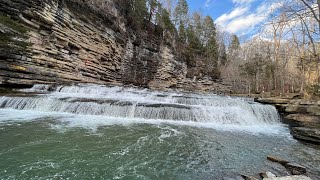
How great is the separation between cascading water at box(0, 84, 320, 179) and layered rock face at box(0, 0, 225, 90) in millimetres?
3413

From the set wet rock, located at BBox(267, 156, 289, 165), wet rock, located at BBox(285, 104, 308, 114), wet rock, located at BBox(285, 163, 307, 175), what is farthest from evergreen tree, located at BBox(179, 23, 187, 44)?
wet rock, located at BBox(285, 163, 307, 175)

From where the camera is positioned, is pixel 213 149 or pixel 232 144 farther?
pixel 232 144

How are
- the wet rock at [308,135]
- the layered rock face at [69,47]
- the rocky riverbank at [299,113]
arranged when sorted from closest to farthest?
the wet rock at [308,135] < the rocky riverbank at [299,113] < the layered rock face at [69,47]

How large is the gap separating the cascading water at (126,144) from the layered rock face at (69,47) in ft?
11.2

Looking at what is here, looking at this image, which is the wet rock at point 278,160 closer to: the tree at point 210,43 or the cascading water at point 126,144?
the cascading water at point 126,144

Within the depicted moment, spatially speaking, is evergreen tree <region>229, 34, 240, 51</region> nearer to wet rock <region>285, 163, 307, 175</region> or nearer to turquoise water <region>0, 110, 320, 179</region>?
turquoise water <region>0, 110, 320, 179</region>

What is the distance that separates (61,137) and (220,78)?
3982 cm

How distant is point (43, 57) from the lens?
14.7 meters

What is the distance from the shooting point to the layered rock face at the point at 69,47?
1303 cm

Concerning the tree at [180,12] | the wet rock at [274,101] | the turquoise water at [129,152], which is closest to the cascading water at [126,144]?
the turquoise water at [129,152]

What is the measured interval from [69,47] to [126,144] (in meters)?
14.2

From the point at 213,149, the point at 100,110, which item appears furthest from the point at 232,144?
the point at 100,110

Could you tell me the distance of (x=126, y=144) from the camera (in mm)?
5805

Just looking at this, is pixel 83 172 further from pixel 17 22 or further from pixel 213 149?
pixel 17 22
